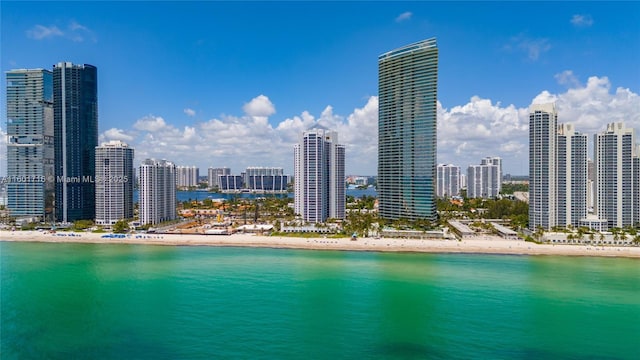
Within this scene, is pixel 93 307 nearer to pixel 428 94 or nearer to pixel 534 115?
pixel 428 94

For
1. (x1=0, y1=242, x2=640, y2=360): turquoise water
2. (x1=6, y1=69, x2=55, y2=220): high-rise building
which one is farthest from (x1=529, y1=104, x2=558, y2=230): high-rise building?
(x1=6, y1=69, x2=55, y2=220): high-rise building

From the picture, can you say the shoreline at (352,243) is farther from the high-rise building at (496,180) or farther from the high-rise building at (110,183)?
the high-rise building at (496,180)

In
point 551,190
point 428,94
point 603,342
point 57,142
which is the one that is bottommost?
point 603,342

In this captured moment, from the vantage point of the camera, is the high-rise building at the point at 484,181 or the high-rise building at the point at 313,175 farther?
the high-rise building at the point at 484,181

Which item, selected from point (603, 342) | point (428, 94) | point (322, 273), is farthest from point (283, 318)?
point (428, 94)

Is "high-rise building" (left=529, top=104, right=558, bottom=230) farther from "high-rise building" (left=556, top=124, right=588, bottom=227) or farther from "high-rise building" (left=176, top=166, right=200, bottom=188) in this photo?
"high-rise building" (left=176, top=166, right=200, bottom=188)

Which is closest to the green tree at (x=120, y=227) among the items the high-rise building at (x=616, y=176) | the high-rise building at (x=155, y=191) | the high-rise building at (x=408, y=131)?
the high-rise building at (x=155, y=191)

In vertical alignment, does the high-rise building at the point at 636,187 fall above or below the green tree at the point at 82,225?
above
